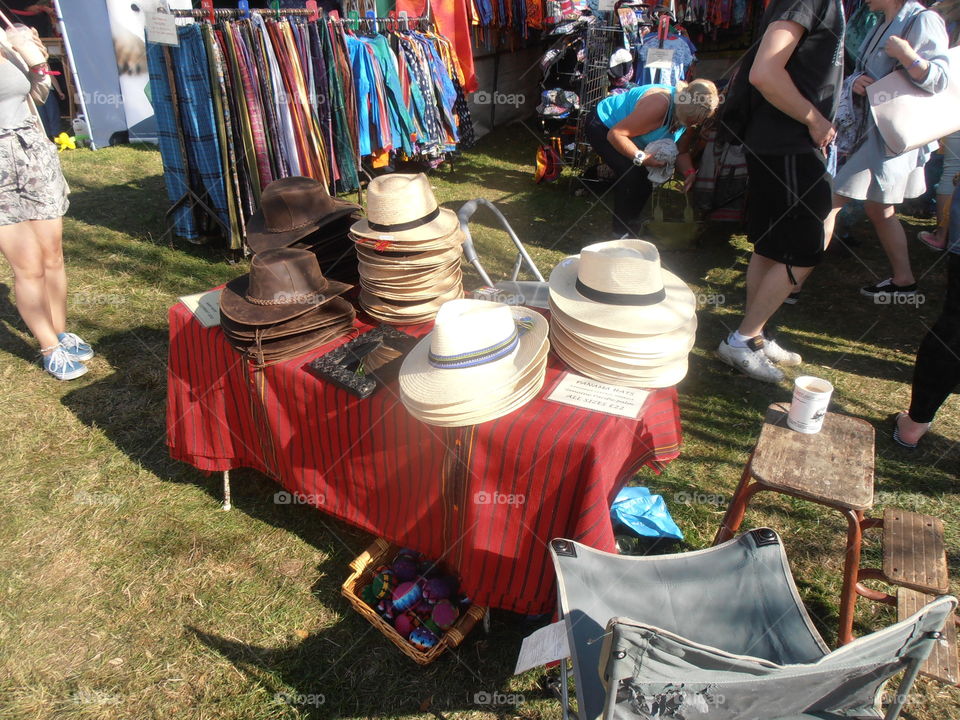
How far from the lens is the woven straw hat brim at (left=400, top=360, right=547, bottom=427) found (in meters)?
2.00

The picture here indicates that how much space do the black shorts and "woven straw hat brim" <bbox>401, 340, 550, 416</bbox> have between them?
2020 mm

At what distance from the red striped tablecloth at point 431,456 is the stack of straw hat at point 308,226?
450mm

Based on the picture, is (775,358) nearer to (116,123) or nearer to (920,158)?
(920,158)

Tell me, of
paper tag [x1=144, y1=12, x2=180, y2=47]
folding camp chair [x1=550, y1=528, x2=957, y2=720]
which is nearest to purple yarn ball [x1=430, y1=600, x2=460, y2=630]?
folding camp chair [x1=550, y1=528, x2=957, y2=720]

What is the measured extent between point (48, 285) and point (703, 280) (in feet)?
15.7

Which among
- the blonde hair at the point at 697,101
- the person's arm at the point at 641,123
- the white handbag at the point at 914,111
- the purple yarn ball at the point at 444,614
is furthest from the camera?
the person's arm at the point at 641,123

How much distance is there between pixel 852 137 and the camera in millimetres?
4715

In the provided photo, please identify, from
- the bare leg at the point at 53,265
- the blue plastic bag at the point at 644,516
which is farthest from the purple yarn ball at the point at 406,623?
the bare leg at the point at 53,265

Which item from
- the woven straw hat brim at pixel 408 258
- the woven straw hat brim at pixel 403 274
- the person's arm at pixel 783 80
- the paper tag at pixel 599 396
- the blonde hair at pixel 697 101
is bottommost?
the paper tag at pixel 599 396

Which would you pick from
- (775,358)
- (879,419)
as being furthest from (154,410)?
(879,419)

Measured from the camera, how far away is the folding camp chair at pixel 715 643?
129cm

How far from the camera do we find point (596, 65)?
23.6 ft

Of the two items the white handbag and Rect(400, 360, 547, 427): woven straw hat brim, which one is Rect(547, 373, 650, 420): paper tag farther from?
the white handbag

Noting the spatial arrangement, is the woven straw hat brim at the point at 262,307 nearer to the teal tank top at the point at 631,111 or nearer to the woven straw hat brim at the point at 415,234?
the woven straw hat brim at the point at 415,234
